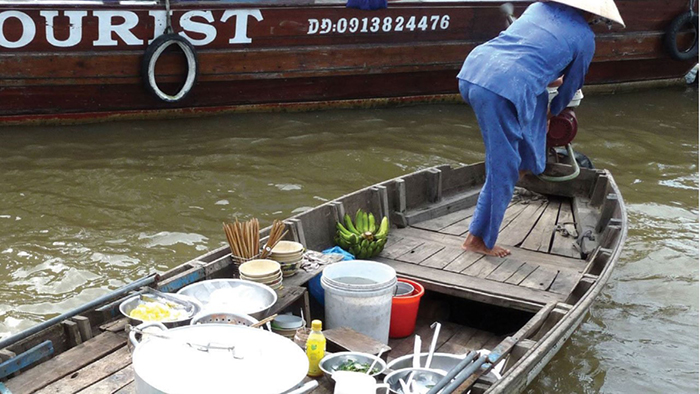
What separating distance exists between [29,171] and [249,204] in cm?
242

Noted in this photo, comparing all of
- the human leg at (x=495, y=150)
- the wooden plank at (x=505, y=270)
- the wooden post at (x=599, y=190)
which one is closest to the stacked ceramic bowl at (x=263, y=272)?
the wooden plank at (x=505, y=270)

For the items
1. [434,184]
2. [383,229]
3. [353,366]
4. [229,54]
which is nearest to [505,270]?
[383,229]

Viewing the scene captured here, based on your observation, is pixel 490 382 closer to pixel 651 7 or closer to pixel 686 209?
pixel 686 209

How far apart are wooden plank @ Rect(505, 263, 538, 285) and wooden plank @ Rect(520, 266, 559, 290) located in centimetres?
3

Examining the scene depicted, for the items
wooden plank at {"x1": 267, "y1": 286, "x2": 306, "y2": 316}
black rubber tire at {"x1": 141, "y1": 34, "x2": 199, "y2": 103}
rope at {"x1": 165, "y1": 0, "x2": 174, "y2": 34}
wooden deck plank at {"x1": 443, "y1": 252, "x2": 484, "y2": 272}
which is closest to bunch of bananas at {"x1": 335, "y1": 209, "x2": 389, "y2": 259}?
wooden deck plank at {"x1": 443, "y1": 252, "x2": 484, "y2": 272}

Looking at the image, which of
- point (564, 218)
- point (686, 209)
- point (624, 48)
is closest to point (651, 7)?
point (624, 48)

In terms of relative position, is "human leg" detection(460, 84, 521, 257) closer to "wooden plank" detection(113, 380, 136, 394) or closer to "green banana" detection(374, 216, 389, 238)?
"green banana" detection(374, 216, 389, 238)

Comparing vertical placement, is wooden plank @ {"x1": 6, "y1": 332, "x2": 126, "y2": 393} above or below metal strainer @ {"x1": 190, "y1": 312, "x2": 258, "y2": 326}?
below

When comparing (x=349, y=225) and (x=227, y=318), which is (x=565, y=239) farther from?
(x=227, y=318)

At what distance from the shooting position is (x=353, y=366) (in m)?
3.48

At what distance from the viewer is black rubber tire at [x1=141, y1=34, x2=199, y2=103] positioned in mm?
9016

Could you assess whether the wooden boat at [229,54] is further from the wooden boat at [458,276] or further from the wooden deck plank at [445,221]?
the wooden deck plank at [445,221]

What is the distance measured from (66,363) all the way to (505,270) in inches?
114

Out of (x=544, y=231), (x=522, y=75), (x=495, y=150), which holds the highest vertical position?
(x=522, y=75)
